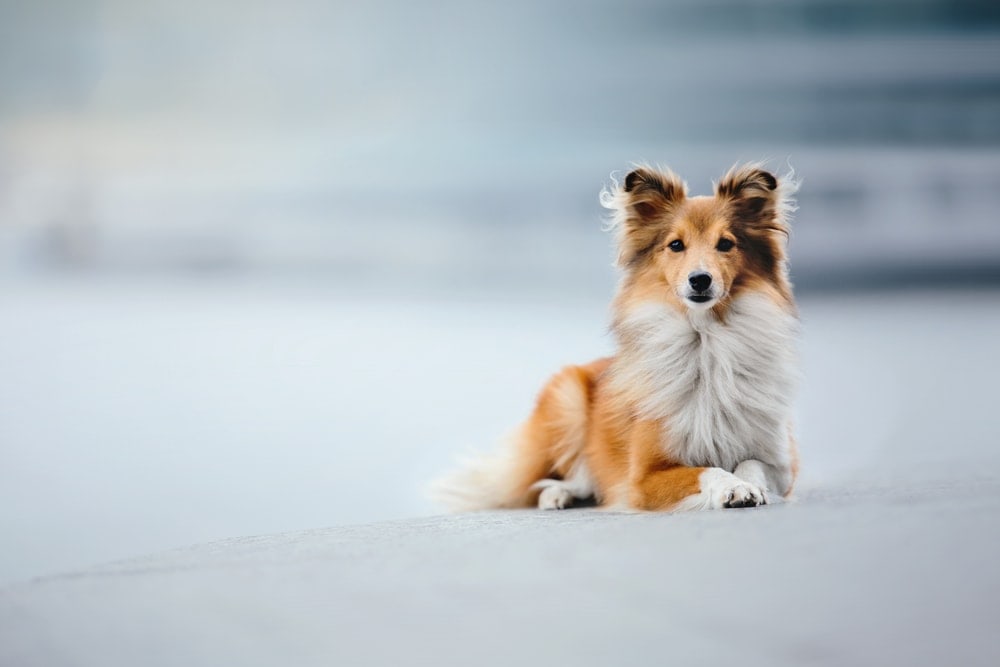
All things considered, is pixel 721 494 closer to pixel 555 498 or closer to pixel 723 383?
pixel 723 383

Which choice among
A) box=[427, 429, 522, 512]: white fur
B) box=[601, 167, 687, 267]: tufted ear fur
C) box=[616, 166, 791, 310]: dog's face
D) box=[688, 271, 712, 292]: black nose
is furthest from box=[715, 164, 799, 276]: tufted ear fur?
box=[427, 429, 522, 512]: white fur

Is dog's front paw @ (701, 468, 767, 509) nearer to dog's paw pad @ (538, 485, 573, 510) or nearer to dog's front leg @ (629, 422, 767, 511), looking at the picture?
dog's front leg @ (629, 422, 767, 511)

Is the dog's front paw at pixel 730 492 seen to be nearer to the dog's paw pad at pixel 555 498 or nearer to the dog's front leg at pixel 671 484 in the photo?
the dog's front leg at pixel 671 484

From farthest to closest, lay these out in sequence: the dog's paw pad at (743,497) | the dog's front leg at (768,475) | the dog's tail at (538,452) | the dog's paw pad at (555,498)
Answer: the dog's tail at (538,452) → the dog's paw pad at (555,498) → the dog's front leg at (768,475) → the dog's paw pad at (743,497)

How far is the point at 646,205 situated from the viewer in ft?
9.78

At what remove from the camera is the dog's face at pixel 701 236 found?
2.74m

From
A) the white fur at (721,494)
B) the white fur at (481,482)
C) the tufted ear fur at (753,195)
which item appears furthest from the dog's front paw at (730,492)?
the white fur at (481,482)

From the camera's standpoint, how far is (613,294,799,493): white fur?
274 centimetres

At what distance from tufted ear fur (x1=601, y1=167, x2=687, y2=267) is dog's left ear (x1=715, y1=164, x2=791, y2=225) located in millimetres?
134

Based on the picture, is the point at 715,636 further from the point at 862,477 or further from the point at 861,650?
the point at 862,477

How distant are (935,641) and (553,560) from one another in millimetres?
666

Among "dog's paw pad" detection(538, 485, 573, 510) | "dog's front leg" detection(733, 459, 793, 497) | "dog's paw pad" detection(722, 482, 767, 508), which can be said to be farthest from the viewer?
"dog's paw pad" detection(538, 485, 573, 510)

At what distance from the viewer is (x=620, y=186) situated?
3.04m

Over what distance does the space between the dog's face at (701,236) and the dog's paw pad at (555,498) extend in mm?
735
